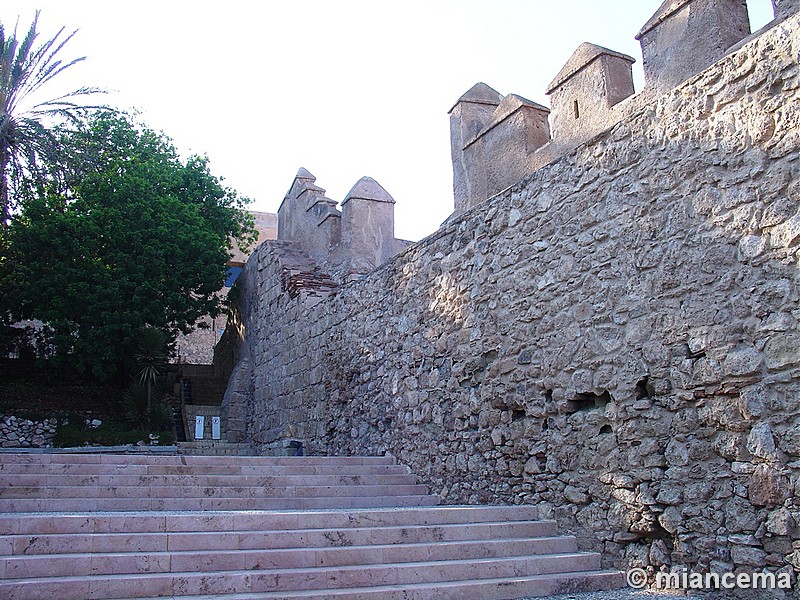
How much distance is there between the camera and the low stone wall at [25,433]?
1308 cm

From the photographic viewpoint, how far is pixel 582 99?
7.00 m

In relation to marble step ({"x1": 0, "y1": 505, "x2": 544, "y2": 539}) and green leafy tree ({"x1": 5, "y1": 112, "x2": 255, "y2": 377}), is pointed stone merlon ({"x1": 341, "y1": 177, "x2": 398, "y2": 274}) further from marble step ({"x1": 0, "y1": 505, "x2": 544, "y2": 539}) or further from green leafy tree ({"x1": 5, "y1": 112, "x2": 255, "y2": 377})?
marble step ({"x1": 0, "y1": 505, "x2": 544, "y2": 539})

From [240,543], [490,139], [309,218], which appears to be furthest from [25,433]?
[240,543]

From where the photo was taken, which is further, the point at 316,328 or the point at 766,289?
the point at 316,328

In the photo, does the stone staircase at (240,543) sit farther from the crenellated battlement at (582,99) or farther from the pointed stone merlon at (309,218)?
the pointed stone merlon at (309,218)

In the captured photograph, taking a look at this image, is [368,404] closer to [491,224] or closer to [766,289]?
[491,224]

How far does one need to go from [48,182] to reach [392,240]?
844cm

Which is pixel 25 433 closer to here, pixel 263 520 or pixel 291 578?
pixel 263 520

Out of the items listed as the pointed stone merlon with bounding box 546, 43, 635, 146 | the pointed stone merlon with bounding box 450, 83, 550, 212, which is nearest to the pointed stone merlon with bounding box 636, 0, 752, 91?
the pointed stone merlon with bounding box 546, 43, 635, 146

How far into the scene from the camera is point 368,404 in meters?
8.29

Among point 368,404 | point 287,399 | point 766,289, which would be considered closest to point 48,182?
point 287,399

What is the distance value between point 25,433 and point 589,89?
11.2 m

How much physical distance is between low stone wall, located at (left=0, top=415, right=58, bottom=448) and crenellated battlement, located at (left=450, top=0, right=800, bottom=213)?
8768 mm

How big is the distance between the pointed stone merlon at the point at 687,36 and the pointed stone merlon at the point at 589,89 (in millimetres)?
399
